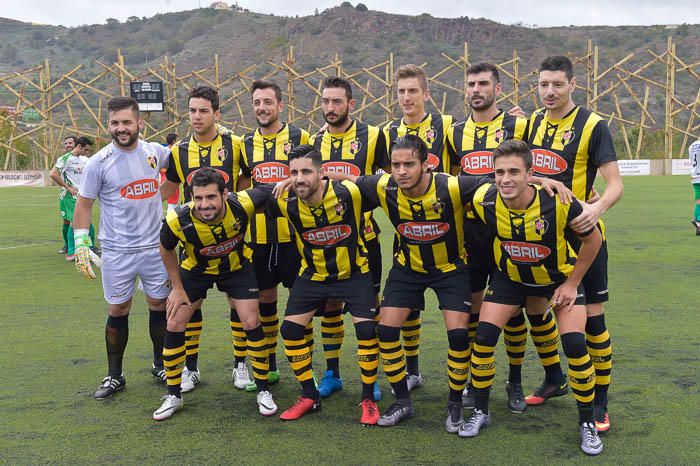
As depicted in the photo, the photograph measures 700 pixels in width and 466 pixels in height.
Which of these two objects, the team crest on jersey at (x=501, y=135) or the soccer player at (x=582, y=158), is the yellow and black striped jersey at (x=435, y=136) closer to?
the team crest on jersey at (x=501, y=135)

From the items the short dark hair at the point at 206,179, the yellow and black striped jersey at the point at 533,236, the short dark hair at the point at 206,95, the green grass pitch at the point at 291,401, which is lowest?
the green grass pitch at the point at 291,401

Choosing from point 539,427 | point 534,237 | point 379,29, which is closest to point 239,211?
point 534,237

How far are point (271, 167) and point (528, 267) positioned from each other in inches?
81.9

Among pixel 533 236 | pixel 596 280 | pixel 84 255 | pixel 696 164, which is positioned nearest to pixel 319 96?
pixel 696 164

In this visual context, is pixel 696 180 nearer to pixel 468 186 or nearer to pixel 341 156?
pixel 341 156

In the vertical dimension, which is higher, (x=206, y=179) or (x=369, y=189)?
(x=206, y=179)

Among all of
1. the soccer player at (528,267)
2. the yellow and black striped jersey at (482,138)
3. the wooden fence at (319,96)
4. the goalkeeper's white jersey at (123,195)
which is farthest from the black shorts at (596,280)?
the wooden fence at (319,96)

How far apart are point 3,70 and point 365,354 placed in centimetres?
10749

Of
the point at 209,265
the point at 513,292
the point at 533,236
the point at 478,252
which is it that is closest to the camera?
the point at 533,236

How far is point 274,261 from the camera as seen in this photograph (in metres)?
5.32

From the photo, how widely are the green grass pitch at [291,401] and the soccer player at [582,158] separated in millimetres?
468

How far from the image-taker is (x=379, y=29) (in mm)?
83250

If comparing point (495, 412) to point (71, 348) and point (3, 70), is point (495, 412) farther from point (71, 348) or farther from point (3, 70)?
point (3, 70)

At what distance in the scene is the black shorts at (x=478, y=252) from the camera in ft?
15.1
